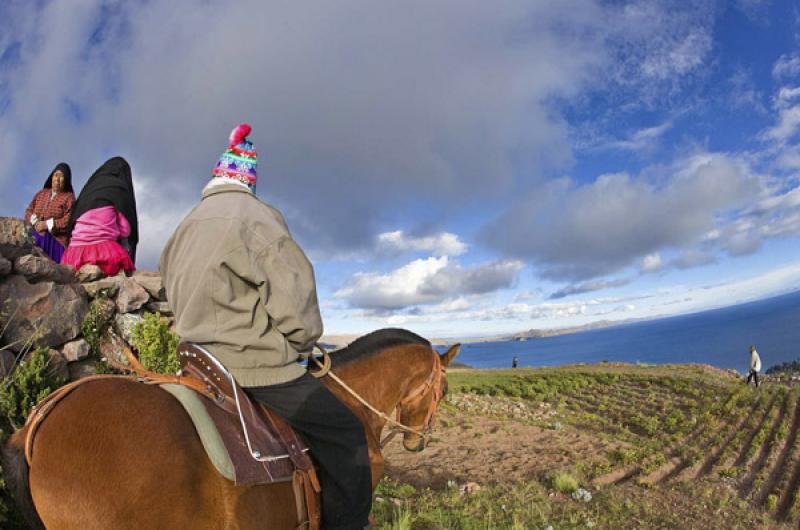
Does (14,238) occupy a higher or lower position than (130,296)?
higher

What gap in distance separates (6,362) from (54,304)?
1.31 m

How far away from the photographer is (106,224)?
331 inches

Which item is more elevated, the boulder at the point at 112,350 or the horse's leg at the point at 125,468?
the boulder at the point at 112,350

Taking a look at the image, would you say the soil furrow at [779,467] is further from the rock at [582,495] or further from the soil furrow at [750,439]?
the rock at [582,495]

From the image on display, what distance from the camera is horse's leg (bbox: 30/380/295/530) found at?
211cm

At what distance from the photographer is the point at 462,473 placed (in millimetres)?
9031

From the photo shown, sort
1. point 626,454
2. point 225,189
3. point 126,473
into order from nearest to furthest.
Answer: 1. point 126,473
2. point 225,189
3. point 626,454

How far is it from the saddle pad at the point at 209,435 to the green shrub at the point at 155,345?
16.7ft

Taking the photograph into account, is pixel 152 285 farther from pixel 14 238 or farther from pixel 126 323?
pixel 14 238

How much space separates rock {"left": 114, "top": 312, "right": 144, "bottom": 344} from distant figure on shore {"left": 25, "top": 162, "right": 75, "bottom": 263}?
7.22ft

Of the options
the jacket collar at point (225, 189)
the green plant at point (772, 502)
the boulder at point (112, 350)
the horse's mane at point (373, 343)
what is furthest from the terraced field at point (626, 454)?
the boulder at point (112, 350)

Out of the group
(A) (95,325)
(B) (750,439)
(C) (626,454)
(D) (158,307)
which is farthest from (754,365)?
(A) (95,325)

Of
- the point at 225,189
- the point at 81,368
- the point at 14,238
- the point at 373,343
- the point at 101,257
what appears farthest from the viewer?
the point at 101,257

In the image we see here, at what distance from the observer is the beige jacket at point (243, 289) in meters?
2.74
